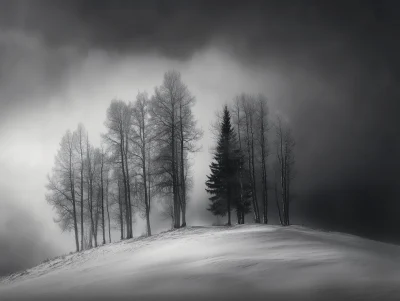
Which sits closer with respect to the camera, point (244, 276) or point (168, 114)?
point (244, 276)

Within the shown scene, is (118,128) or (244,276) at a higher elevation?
(118,128)

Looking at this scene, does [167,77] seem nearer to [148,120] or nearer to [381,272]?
[148,120]

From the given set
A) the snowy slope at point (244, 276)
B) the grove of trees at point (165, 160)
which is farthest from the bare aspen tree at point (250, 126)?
the snowy slope at point (244, 276)

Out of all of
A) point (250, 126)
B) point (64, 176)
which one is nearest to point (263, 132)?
point (250, 126)

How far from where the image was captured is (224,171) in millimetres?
27500

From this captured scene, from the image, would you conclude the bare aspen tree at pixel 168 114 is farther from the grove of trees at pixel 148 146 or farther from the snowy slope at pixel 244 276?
the snowy slope at pixel 244 276

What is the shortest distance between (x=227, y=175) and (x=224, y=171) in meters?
0.65

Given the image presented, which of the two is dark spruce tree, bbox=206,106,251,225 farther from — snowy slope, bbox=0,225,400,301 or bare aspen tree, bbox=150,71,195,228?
snowy slope, bbox=0,225,400,301

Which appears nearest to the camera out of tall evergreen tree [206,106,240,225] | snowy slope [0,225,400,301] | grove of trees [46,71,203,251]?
snowy slope [0,225,400,301]

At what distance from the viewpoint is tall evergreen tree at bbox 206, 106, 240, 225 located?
26.8 metres

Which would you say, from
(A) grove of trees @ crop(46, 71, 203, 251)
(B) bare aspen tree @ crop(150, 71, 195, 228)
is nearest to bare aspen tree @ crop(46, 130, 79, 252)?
(A) grove of trees @ crop(46, 71, 203, 251)

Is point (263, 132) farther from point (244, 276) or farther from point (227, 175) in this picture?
point (244, 276)

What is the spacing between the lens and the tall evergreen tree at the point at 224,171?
2678 centimetres

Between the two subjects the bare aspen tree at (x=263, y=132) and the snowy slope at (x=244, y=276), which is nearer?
the snowy slope at (x=244, y=276)
